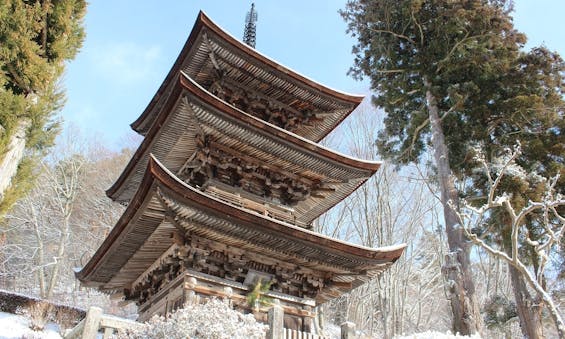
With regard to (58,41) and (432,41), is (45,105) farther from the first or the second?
(432,41)

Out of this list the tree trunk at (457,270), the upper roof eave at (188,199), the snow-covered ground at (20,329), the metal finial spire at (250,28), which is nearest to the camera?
the upper roof eave at (188,199)

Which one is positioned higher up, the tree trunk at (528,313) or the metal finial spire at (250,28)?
the metal finial spire at (250,28)

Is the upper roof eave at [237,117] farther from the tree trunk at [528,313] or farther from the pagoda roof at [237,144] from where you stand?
the tree trunk at [528,313]

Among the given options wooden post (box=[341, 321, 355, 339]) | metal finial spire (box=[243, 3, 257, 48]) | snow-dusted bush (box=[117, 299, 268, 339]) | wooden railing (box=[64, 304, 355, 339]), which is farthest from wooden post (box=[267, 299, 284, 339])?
metal finial spire (box=[243, 3, 257, 48])

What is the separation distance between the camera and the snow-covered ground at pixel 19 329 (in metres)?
12.6

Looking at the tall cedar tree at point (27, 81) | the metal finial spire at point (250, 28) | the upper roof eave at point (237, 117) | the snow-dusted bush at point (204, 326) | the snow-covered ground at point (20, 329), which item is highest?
the metal finial spire at point (250, 28)

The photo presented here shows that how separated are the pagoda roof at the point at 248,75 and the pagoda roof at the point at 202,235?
11.9 ft

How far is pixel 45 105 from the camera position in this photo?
6.30 meters

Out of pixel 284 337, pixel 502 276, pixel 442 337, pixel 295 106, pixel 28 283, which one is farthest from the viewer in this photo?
pixel 28 283

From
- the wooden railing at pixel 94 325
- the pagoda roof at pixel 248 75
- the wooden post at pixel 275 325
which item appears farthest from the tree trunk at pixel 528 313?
the wooden railing at pixel 94 325

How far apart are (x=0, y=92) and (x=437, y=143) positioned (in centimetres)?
951

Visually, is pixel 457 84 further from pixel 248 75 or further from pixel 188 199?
pixel 188 199

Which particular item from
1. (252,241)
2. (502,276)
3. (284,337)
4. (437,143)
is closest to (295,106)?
(437,143)

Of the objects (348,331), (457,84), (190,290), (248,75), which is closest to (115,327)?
(190,290)
